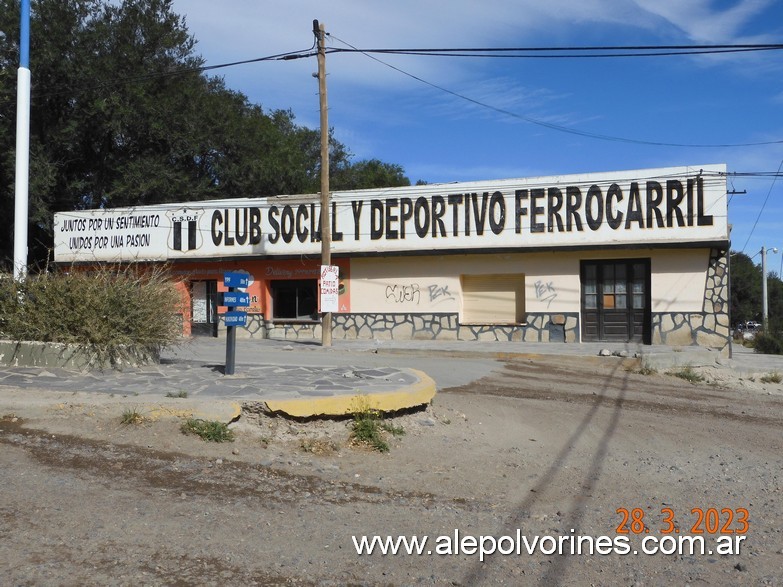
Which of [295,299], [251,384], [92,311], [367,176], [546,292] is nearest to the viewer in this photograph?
[251,384]

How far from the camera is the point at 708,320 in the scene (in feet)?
68.6

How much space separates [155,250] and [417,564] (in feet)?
78.6

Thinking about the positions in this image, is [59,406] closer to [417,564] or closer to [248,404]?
[248,404]

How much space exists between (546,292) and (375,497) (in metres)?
16.8

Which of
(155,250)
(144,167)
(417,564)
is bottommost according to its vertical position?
(417,564)

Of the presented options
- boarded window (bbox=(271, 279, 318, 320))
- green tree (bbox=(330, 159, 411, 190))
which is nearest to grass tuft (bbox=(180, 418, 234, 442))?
boarded window (bbox=(271, 279, 318, 320))

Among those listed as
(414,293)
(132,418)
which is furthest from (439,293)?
(132,418)

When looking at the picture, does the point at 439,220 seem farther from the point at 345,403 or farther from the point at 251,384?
the point at 345,403

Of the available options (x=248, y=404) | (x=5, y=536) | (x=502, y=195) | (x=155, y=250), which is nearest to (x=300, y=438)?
(x=248, y=404)

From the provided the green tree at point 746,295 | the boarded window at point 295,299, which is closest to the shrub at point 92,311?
the boarded window at point 295,299

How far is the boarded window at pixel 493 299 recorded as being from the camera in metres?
23.2

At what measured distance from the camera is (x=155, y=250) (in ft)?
88.9

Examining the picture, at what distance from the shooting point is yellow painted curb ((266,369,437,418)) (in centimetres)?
809

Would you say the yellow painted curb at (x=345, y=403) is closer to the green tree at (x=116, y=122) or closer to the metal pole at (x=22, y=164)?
the metal pole at (x=22, y=164)
